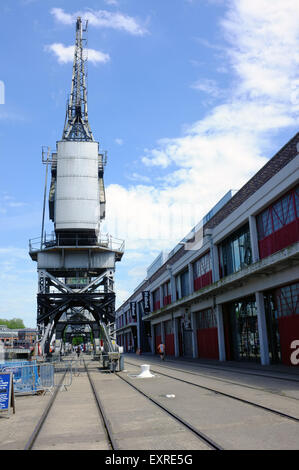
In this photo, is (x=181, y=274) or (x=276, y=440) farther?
(x=181, y=274)

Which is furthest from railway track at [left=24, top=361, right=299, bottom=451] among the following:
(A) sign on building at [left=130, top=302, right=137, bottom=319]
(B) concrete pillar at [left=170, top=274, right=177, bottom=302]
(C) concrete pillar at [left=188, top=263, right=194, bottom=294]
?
(A) sign on building at [left=130, top=302, right=137, bottom=319]

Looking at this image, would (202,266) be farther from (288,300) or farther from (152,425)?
(152,425)

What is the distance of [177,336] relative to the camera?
1754 inches

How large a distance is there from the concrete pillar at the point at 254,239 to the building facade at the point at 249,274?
2.4 inches

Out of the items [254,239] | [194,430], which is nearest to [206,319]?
[254,239]

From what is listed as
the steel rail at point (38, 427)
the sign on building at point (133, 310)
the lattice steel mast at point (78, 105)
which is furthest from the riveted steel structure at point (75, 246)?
the sign on building at point (133, 310)

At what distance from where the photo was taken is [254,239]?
24.6 metres

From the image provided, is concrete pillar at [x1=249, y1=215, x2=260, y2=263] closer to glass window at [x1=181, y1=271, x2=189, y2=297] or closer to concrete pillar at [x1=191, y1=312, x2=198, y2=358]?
concrete pillar at [x1=191, y1=312, x2=198, y2=358]

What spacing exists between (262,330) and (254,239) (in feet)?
17.5

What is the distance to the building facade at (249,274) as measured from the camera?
21.0 m

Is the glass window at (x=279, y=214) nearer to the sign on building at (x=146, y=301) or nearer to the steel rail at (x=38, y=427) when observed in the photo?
the steel rail at (x=38, y=427)
